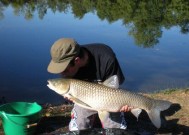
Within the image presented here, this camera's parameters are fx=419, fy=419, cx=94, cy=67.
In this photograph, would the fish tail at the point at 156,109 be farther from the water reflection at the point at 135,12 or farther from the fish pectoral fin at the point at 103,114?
the water reflection at the point at 135,12

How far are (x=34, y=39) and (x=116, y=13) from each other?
6150 mm

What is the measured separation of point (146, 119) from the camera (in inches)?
190

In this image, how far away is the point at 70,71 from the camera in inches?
127

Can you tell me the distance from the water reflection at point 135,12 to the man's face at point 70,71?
9.35 metres

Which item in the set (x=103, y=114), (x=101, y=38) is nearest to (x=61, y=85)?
(x=103, y=114)

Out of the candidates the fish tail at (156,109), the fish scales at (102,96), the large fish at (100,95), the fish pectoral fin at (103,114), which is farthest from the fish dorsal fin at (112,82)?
the fish tail at (156,109)

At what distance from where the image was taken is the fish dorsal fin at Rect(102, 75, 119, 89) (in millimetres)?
3316

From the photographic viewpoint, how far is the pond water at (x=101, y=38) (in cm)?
773

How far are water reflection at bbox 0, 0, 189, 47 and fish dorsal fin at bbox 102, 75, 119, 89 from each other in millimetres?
9237

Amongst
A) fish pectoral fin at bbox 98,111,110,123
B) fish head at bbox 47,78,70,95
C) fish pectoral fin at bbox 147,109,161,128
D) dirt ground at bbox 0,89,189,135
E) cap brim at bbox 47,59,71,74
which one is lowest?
dirt ground at bbox 0,89,189,135

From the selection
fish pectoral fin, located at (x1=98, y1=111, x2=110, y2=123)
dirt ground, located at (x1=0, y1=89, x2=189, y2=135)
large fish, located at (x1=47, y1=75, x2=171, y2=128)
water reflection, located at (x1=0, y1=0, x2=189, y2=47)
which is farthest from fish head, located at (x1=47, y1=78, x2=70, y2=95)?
water reflection, located at (x1=0, y1=0, x2=189, y2=47)

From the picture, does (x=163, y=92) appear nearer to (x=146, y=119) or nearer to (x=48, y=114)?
(x=146, y=119)

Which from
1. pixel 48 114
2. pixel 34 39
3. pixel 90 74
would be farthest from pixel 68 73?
pixel 34 39

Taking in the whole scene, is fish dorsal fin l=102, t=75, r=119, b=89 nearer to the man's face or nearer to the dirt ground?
the man's face
